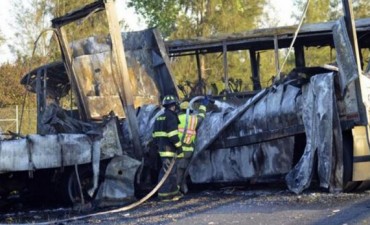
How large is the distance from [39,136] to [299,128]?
3.74 metres

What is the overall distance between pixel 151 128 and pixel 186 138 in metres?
1.07

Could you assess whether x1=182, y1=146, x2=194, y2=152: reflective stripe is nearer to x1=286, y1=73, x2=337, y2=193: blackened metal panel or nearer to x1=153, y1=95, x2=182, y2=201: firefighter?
x1=153, y1=95, x2=182, y2=201: firefighter

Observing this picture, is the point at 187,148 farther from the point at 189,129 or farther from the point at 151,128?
the point at 151,128

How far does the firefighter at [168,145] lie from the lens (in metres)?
8.72

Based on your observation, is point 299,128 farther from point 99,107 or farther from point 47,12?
point 47,12

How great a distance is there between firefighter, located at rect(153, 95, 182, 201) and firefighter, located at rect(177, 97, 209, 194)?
85mm

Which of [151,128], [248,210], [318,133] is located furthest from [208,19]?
[248,210]

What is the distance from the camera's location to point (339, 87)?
7301mm

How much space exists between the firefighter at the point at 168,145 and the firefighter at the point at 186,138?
9 cm

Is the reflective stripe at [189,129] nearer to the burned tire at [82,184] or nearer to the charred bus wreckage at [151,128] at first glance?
the charred bus wreckage at [151,128]

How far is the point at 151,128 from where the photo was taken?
31.6ft

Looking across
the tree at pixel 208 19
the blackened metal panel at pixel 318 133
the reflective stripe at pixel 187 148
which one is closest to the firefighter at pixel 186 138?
the reflective stripe at pixel 187 148

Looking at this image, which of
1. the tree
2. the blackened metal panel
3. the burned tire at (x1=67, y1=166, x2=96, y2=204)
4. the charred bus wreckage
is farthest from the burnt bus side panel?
the tree

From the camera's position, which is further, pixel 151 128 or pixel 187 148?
pixel 151 128
